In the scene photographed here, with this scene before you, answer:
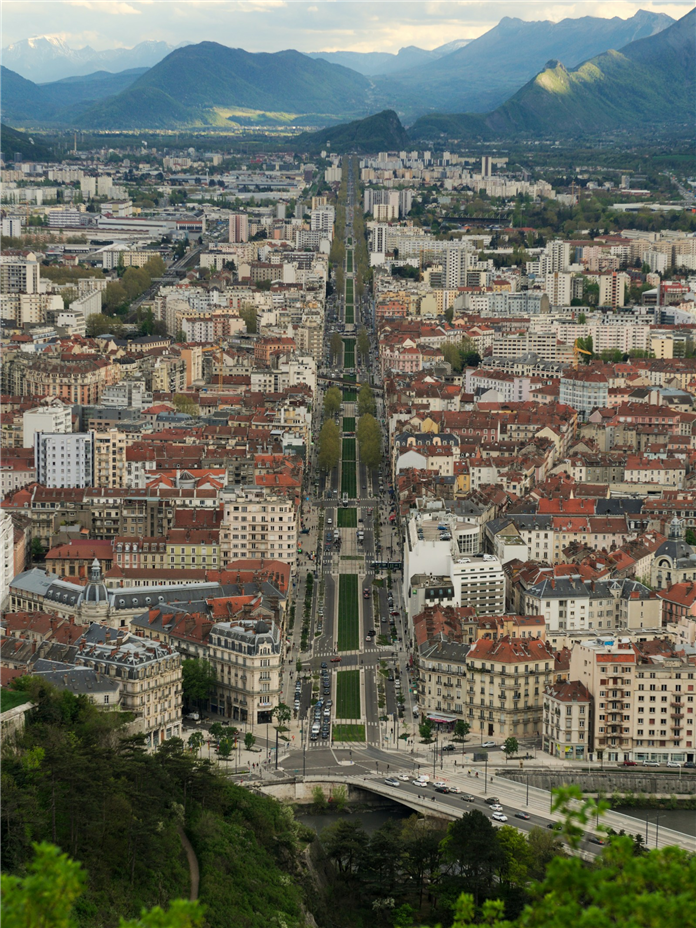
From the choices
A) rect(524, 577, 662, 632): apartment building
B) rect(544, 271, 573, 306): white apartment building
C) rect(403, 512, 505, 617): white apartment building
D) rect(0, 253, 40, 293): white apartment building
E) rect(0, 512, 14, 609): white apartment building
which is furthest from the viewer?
rect(544, 271, 573, 306): white apartment building

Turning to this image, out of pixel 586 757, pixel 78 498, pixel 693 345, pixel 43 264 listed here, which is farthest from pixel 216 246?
pixel 586 757

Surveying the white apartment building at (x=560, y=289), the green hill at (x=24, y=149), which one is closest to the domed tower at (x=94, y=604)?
the white apartment building at (x=560, y=289)

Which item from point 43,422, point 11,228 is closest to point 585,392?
point 43,422

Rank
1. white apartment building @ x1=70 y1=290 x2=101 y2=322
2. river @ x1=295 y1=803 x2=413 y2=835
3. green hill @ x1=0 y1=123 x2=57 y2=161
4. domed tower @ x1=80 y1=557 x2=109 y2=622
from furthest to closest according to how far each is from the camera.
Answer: green hill @ x1=0 y1=123 x2=57 y2=161 < white apartment building @ x1=70 y1=290 x2=101 y2=322 < domed tower @ x1=80 y1=557 x2=109 y2=622 < river @ x1=295 y1=803 x2=413 y2=835

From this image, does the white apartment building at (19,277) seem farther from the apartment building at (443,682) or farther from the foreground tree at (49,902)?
the foreground tree at (49,902)

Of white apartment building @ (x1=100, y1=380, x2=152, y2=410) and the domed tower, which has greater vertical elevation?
white apartment building @ (x1=100, y1=380, x2=152, y2=410)

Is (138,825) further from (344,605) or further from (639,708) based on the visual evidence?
(344,605)

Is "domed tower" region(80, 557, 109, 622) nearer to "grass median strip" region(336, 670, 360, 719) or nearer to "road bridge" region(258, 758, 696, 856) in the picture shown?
"grass median strip" region(336, 670, 360, 719)

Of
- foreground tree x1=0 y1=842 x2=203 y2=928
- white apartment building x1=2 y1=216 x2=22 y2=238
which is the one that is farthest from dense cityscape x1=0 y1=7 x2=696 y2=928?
white apartment building x1=2 y1=216 x2=22 y2=238
